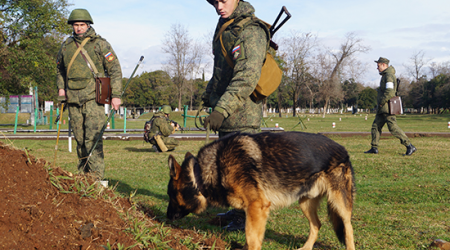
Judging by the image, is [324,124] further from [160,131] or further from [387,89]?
[160,131]

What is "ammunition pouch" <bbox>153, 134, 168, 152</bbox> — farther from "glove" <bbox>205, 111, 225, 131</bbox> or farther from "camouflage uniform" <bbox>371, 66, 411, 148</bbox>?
"glove" <bbox>205, 111, 225, 131</bbox>

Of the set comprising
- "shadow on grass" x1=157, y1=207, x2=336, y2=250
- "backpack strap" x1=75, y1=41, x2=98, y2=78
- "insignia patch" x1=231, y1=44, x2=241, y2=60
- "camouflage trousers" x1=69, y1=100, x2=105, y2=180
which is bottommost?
"shadow on grass" x1=157, y1=207, x2=336, y2=250

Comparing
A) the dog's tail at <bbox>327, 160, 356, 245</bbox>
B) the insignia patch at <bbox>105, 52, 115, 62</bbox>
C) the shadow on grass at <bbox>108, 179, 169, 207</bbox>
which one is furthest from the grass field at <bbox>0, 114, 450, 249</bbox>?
the insignia patch at <bbox>105, 52, 115, 62</bbox>

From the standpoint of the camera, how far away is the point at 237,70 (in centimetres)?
319

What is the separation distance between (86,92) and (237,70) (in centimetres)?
271

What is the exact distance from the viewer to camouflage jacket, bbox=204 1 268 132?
3.09 meters

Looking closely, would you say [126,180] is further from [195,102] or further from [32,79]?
[195,102]

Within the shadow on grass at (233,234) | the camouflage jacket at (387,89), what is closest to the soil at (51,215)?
the shadow on grass at (233,234)

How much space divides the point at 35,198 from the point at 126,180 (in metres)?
3.69

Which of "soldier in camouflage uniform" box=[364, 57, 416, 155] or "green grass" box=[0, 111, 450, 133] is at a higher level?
"soldier in camouflage uniform" box=[364, 57, 416, 155]

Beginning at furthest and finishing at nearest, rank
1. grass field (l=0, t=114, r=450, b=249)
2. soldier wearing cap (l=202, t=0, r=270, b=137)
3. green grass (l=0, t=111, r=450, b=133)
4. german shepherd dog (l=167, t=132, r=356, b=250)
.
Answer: green grass (l=0, t=111, r=450, b=133) < grass field (l=0, t=114, r=450, b=249) < soldier wearing cap (l=202, t=0, r=270, b=137) < german shepherd dog (l=167, t=132, r=356, b=250)

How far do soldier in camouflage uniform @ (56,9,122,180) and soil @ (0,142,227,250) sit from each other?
1.78m

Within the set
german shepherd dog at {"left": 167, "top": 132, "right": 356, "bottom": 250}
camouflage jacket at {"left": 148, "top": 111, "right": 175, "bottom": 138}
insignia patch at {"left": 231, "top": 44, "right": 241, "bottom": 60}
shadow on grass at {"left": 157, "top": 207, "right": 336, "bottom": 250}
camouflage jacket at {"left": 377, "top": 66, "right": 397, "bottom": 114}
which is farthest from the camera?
camouflage jacket at {"left": 148, "top": 111, "right": 175, "bottom": 138}

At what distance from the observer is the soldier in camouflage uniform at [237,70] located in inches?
121
